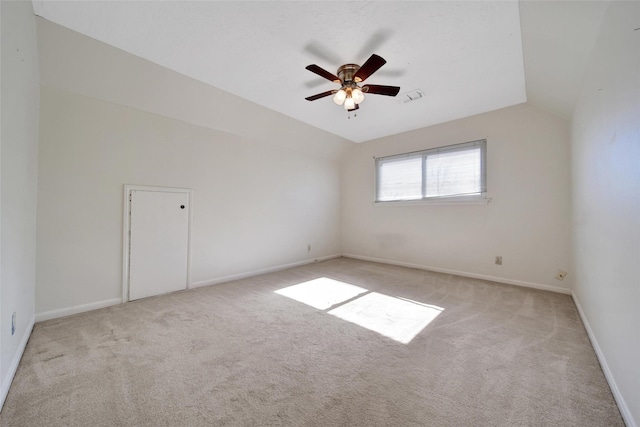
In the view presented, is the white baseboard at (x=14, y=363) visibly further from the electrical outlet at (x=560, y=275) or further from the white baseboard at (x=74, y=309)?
the electrical outlet at (x=560, y=275)

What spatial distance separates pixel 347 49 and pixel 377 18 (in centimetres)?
38

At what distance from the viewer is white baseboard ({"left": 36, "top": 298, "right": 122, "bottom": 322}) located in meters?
2.31

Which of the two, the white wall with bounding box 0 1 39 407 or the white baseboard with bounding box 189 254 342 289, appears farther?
the white baseboard with bounding box 189 254 342 289

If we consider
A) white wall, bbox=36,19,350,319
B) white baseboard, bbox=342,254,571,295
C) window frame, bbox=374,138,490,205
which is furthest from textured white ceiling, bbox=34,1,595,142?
white baseboard, bbox=342,254,571,295

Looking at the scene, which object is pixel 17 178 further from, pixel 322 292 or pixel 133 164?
pixel 322 292

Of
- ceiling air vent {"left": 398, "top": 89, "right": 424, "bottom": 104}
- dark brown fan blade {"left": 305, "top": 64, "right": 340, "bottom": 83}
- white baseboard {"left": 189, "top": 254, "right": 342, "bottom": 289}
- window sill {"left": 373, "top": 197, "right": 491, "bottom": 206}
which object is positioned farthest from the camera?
window sill {"left": 373, "top": 197, "right": 491, "bottom": 206}

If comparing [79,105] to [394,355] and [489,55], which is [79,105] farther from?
[489,55]

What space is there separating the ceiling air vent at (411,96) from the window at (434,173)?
136 centimetres

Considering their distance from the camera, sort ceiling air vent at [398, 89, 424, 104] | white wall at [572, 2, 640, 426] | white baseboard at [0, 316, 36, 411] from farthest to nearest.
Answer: ceiling air vent at [398, 89, 424, 104] → white baseboard at [0, 316, 36, 411] → white wall at [572, 2, 640, 426]

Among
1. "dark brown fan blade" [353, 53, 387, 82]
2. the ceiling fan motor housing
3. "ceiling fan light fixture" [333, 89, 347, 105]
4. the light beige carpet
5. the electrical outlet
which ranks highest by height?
the ceiling fan motor housing

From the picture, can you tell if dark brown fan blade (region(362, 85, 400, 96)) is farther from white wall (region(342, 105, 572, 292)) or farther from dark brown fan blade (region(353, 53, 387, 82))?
white wall (region(342, 105, 572, 292))

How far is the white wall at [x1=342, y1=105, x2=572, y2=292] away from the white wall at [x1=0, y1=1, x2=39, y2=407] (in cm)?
475

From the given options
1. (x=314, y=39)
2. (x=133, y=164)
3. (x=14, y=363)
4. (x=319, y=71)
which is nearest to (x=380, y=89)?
(x=319, y=71)

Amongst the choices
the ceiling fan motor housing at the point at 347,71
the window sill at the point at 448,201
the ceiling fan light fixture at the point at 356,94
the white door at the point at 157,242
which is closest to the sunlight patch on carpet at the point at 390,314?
the window sill at the point at 448,201
